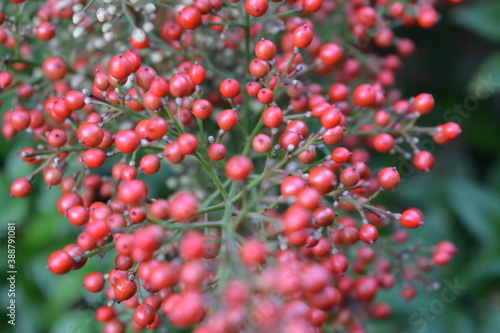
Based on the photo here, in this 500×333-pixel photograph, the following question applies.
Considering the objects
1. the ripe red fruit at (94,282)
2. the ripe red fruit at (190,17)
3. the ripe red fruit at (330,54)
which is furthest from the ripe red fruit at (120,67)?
the ripe red fruit at (330,54)

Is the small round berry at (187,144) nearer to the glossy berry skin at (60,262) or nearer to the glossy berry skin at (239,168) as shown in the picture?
the glossy berry skin at (239,168)

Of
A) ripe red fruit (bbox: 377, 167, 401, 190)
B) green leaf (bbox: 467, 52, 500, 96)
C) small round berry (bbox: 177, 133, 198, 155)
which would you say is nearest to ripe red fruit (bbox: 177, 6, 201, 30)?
small round berry (bbox: 177, 133, 198, 155)

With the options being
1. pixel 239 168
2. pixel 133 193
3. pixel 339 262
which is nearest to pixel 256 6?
pixel 239 168

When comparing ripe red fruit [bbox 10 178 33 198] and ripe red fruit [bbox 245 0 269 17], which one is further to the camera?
ripe red fruit [bbox 10 178 33 198]

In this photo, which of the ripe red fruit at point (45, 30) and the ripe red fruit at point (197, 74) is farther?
the ripe red fruit at point (45, 30)

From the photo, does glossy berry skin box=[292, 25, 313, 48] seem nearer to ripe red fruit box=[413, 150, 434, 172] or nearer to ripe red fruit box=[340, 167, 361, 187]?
ripe red fruit box=[340, 167, 361, 187]

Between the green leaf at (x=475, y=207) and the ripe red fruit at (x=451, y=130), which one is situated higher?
the ripe red fruit at (x=451, y=130)

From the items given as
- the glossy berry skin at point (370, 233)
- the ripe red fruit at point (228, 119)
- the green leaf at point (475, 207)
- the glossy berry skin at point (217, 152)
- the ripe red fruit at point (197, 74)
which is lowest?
the green leaf at point (475, 207)
